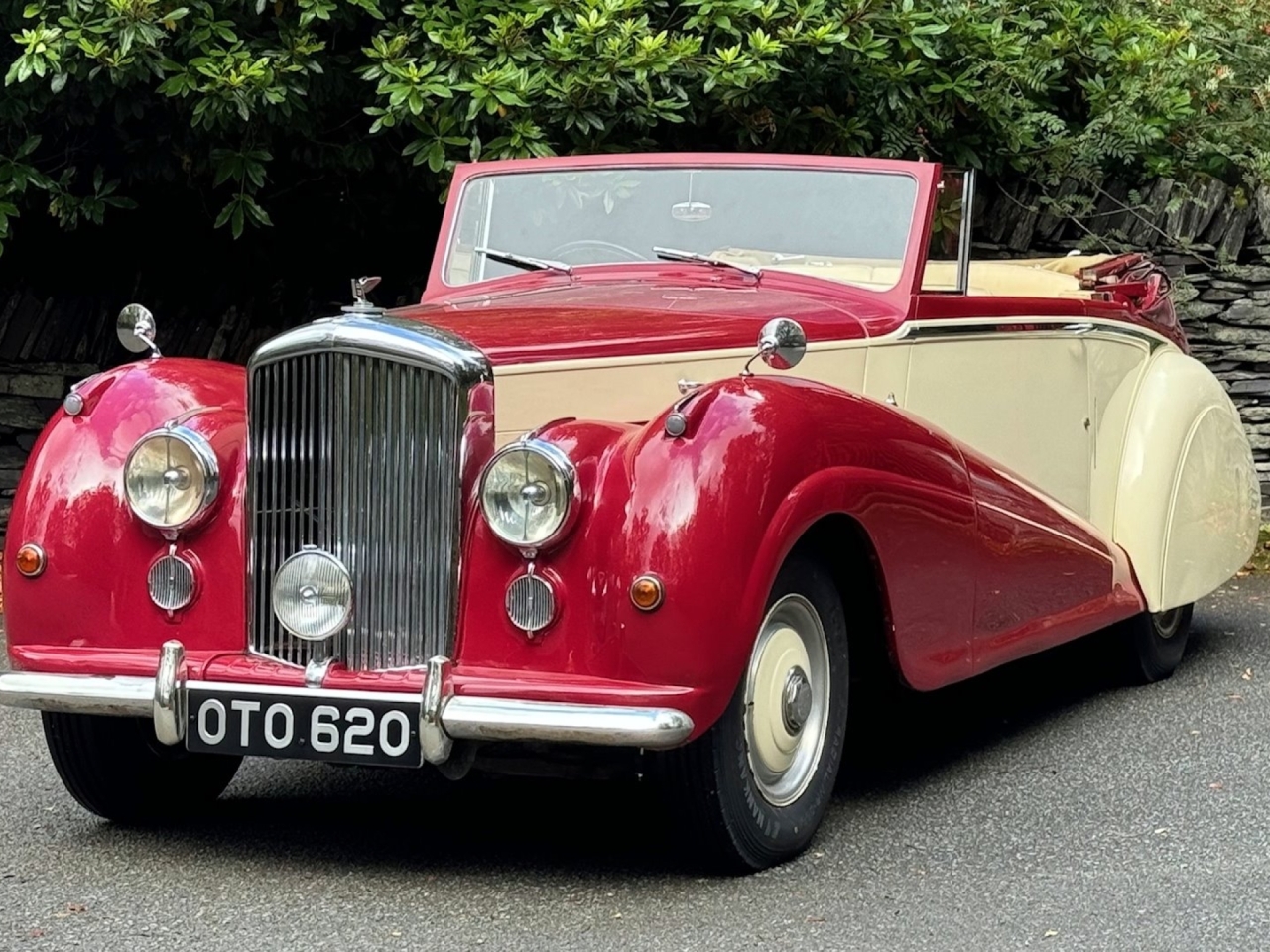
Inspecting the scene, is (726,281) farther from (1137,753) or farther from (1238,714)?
(1238,714)

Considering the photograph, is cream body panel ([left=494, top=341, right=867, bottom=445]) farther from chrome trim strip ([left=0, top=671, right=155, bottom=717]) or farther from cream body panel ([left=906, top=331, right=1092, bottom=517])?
chrome trim strip ([left=0, top=671, right=155, bottom=717])

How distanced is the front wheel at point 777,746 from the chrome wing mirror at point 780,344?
1.42ft

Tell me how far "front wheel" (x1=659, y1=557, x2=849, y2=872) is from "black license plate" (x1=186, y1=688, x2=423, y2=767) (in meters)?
0.55

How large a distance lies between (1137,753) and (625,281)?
6.30 ft

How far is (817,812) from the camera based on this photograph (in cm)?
405

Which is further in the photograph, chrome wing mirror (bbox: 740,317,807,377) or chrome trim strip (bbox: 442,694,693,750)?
chrome wing mirror (bbox: 740,317,807,377)

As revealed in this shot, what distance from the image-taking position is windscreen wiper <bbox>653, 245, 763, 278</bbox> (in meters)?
5.00

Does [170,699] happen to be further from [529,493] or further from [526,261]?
[526,261]

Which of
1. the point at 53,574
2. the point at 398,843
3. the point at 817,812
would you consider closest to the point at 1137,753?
the point at 817,812

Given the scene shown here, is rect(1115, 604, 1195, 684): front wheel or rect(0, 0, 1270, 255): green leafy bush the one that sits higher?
rect(0, 0, 1270, 255): green leafy bush

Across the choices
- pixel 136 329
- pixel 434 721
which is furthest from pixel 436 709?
pixel 136 329

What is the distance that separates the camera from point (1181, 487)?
5.80 meters

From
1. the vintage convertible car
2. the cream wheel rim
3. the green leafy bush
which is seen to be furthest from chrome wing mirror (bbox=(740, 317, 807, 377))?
the green leafy bush

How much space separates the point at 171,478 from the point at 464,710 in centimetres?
88
